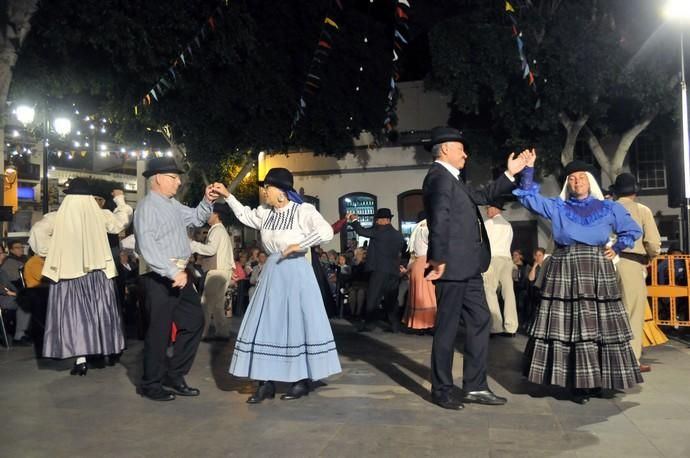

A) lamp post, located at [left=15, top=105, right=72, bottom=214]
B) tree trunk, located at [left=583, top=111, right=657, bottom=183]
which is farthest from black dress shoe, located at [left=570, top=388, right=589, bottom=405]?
lamp post, located at [left=15, top=105, right=72, bottom=214]

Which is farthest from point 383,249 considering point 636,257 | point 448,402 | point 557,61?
point 557,61

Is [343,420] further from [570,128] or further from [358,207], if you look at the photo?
[358,207]

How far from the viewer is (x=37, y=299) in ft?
32.7

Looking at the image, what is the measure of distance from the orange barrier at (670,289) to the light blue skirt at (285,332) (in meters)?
5.72

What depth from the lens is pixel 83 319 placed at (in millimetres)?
7414

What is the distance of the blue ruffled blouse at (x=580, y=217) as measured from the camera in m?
5.56

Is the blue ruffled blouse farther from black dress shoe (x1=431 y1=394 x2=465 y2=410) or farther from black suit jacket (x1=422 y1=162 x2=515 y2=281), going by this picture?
black dress shoe (x1=431 y1=394 x2=465 y2=410)

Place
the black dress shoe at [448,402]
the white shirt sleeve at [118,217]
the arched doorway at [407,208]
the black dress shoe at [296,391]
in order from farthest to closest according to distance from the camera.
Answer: the arched doorway at [407,208], the white shirt sleeve at [118,217], the black dress shoe at [296,391], the black dress shoe at [448,402]

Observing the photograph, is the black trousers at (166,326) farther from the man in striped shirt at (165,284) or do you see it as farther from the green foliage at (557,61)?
the green foliage at (557,61)

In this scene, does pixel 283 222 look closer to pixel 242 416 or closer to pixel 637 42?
pixel 242 416

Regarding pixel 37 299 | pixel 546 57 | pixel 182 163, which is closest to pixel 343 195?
pixel 182 163

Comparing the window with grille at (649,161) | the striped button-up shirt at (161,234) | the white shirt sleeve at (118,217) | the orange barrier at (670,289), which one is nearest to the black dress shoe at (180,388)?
the striped button-up shirt at (161,234)

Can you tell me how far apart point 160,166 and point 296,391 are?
7.56 ft

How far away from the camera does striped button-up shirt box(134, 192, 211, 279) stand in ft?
19.4
